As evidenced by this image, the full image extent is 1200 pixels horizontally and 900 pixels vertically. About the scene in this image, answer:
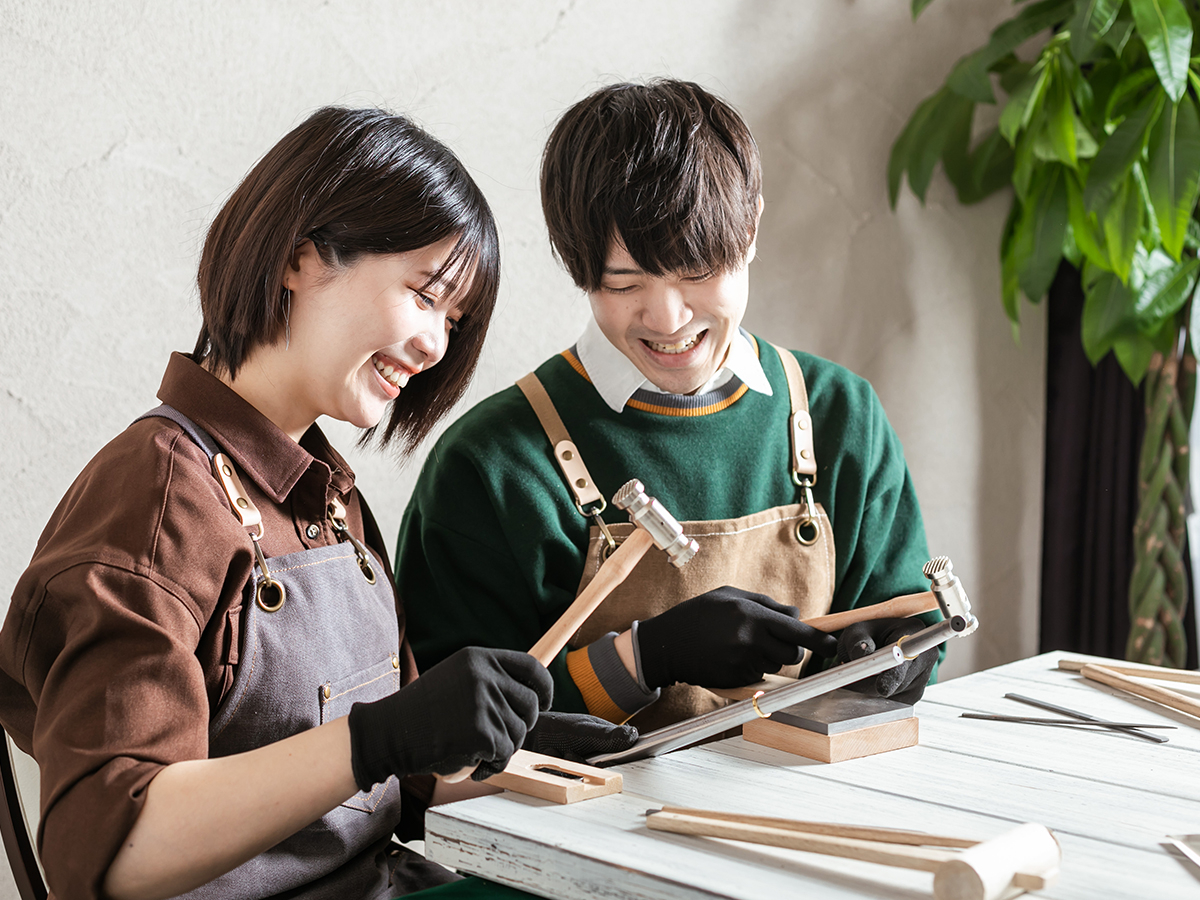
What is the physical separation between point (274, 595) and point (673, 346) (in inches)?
22.0

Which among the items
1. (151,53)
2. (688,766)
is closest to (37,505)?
(151,53)

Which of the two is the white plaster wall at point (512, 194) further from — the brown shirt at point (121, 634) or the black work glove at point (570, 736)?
the black work glove at point (570, 736)

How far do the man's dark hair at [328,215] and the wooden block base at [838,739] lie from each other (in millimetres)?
516

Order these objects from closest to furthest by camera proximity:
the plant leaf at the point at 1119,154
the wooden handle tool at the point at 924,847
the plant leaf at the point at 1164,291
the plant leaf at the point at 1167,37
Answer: the wooden handle tool at the point at 924,847, the plant leaf at the point at 1167,37, the plant leaf at the point at 1119,154, the plant leaf at the point at 1164,291

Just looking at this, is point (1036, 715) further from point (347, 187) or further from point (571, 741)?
point (347, 187)

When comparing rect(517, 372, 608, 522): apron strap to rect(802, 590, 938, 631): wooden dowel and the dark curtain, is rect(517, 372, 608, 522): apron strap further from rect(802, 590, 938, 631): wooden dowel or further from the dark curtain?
the dark curtain

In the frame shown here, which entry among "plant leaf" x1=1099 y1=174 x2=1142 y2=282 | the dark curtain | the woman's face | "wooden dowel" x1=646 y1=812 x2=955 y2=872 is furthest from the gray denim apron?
the dark curtain

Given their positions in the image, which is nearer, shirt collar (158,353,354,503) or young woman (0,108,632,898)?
young woman (0,108,632,898)

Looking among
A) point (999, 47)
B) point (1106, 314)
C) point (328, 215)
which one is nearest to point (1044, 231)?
point (1106, 314)

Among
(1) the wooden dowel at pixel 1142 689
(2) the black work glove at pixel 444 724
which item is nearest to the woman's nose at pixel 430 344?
(2) the black work glove at pixel 444 724

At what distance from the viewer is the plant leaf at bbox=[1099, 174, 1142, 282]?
6.38 ft

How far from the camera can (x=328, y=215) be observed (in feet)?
3.21

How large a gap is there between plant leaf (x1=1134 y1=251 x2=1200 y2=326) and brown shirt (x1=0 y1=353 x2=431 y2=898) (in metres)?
1.76

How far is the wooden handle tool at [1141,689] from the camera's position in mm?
1073
